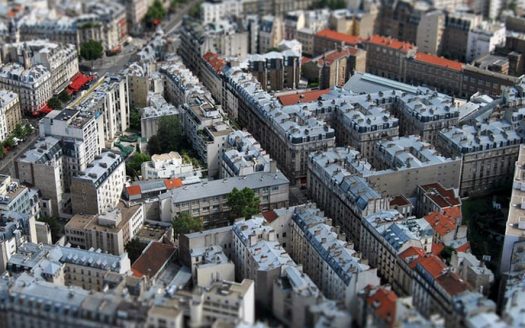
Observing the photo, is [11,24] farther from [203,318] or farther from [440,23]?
[203,318]

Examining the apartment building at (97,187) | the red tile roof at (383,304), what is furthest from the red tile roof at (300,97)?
the red tile roof at (383,304)

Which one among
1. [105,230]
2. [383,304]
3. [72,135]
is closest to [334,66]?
[72,135]

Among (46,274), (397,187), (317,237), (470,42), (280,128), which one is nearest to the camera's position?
(46,274)

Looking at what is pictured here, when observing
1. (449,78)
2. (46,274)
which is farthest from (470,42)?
(46,274)

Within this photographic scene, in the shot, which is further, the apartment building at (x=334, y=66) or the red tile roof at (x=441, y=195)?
the apartment building at (x=334, y=66)

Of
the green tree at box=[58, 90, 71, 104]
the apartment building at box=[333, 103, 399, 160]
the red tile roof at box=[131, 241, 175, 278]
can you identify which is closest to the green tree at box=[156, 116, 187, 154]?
the green tree at box=[58, 90, 71, 104]

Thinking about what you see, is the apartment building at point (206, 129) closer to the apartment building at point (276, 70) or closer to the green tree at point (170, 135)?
the green tree at point (170, 135)
